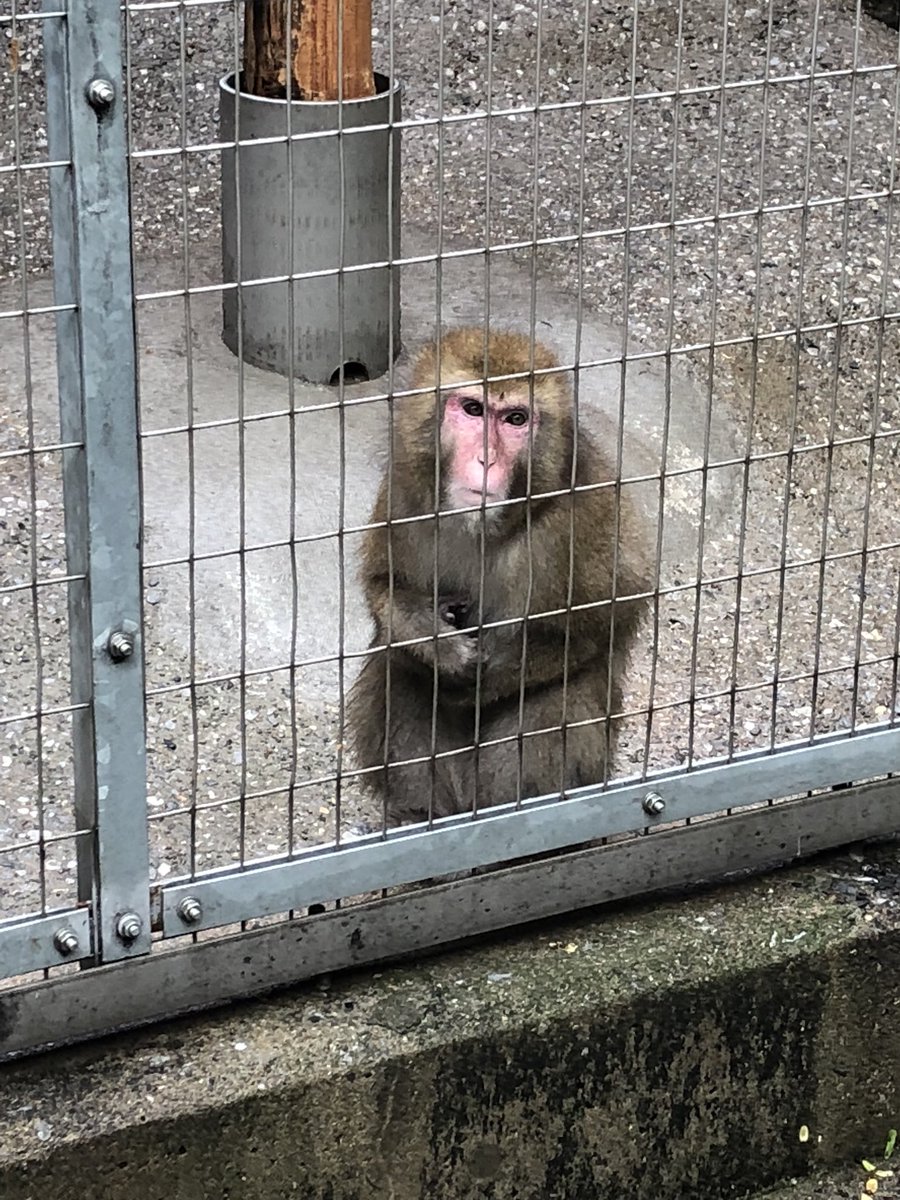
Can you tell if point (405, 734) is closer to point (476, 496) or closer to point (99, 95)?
point (476, 496)

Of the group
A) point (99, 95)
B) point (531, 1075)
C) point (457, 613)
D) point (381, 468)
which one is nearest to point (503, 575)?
point (457, 613)

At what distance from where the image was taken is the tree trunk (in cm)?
585

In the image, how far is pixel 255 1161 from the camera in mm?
3229

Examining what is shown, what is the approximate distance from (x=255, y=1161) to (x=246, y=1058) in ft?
0.53

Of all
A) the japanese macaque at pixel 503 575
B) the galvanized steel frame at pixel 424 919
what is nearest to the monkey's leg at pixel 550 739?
the japanese macaque at pixel 503 575

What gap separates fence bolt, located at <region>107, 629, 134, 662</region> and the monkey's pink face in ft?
3.77

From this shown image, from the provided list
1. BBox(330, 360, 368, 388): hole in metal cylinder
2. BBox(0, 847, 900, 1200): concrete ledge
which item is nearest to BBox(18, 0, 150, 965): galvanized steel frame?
BBox(0, 847, 900, 1200): concrete ledge

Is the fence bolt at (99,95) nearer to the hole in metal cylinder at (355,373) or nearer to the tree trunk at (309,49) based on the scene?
the tree trunk at (309,49)

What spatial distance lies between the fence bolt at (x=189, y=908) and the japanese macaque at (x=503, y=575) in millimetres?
836

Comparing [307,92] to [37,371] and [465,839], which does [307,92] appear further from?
[465,839]

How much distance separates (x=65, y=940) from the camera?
10.0 feet

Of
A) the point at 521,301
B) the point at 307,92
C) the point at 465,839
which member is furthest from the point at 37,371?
the point at 465,839

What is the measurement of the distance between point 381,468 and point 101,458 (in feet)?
5.50

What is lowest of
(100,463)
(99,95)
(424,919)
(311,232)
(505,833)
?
(424,919)
